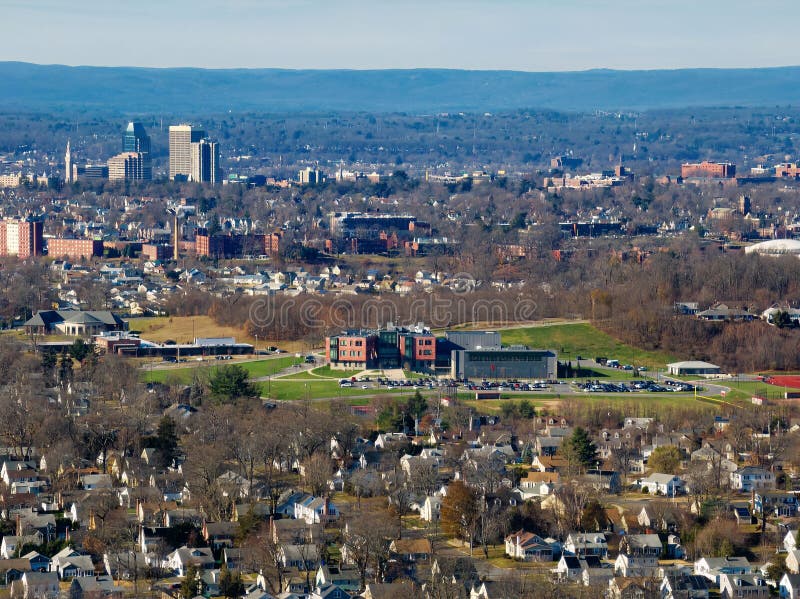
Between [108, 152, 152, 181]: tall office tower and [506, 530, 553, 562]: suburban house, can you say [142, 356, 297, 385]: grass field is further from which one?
[108, 152, 152, 181]: tall office tower

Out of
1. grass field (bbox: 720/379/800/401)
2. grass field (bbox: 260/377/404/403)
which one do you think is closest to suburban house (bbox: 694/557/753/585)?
grass field (bbox: 720/379/800/401)

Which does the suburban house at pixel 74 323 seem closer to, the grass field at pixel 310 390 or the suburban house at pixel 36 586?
the grass field at pixel 310 390

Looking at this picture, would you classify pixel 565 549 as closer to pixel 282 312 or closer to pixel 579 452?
pixel 579 452

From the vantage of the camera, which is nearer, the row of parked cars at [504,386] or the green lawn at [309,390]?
the green lawn at [309,390]

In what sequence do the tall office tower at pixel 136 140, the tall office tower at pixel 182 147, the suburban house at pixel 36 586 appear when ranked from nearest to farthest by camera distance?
1. the suburban house at pixel 36 586
2. the tall office tower at pixel 182 147
3. the tall office tower at pixel 136 140

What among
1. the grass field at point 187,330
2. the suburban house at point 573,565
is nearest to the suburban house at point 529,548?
the suburban house at point 573,565

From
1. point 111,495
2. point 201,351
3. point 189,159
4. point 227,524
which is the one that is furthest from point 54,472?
point 189,159

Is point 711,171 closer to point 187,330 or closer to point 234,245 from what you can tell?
point 234,245
